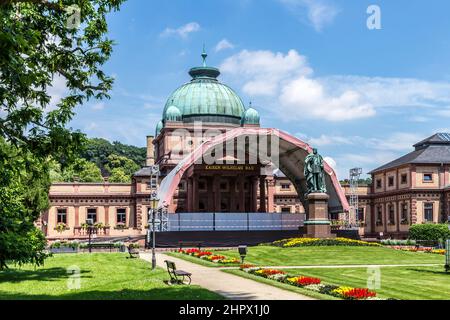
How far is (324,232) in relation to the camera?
46.1 meters

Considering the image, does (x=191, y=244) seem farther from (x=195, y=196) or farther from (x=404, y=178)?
(x=404, y=178)

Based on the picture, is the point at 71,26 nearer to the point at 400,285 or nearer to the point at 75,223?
the point at 400,285

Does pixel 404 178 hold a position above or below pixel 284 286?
above

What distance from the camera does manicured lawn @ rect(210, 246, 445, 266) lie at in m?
33.0

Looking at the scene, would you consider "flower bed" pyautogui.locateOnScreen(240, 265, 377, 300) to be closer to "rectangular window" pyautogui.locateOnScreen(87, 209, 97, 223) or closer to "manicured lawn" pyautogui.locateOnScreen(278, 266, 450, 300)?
"manicured lawn" pyautogui.locateOnScreen(278, 266, 450, 300)

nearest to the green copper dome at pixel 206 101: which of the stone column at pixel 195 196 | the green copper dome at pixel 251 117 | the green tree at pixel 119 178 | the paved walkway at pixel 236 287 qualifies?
the green copper dome at pixel 251 117

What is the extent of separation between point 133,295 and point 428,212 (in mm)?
58660

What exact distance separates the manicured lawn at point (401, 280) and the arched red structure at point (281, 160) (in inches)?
1088

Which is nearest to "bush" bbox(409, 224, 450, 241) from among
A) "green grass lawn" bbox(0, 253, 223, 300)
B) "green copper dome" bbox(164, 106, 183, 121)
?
"green grass lawn" bbox(0, 253, 223, 300)

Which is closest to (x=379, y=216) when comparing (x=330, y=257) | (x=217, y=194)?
(x=217, y=194)

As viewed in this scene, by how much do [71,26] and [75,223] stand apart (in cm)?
5867

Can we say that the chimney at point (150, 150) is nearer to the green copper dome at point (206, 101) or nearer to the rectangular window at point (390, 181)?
the green copper dome at point (206, 101)

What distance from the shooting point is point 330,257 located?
118 feet

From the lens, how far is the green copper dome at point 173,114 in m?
81.1
